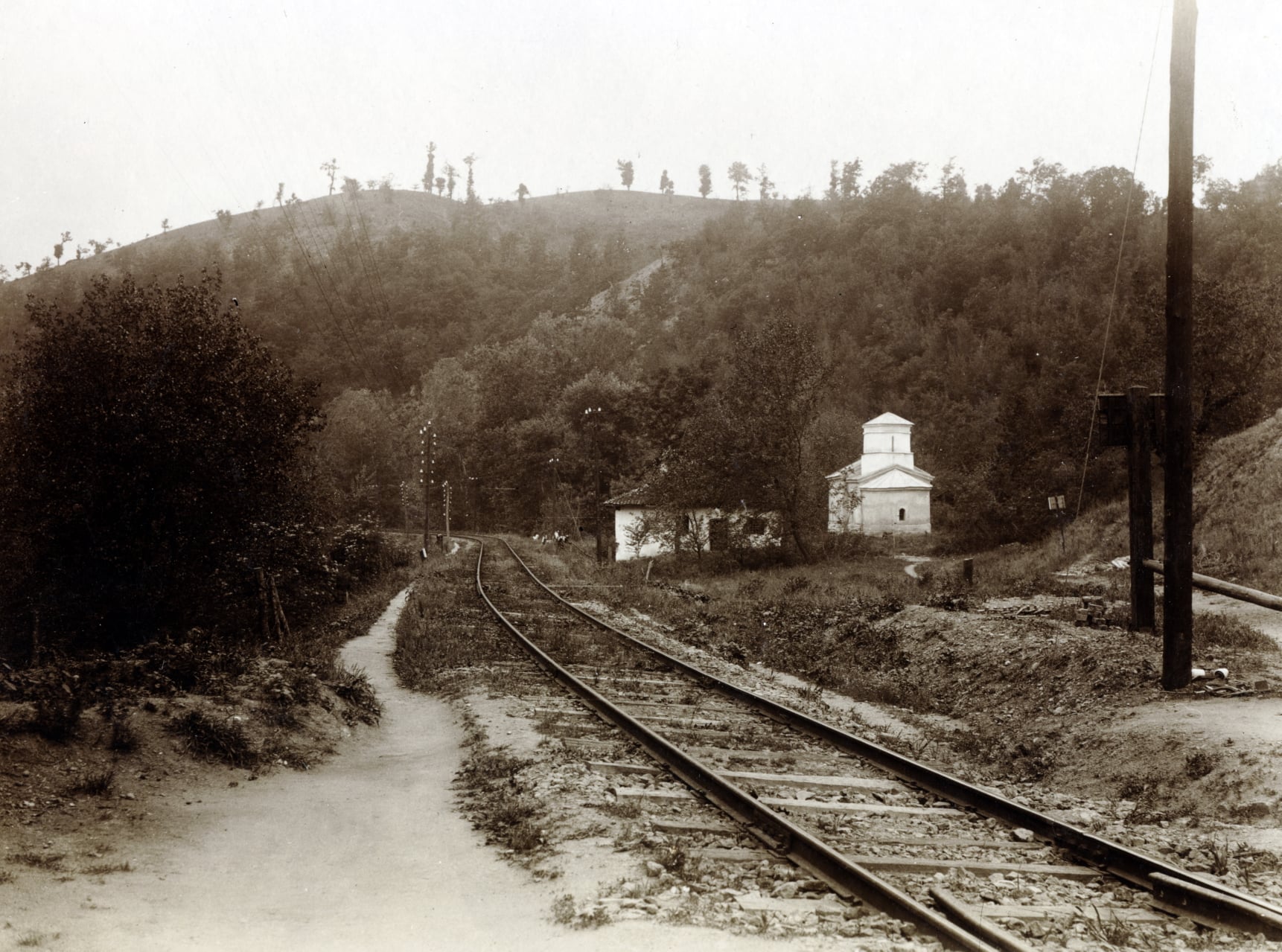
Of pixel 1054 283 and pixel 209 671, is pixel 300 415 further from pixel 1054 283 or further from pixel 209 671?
pixel 1054 283

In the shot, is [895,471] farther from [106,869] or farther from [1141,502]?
[106,869]

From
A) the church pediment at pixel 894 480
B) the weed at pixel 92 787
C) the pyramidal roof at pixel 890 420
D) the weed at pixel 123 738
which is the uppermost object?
the pyramidal roof at pixel 890 420

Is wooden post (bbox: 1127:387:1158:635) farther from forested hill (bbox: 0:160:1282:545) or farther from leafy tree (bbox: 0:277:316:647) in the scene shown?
forested hill (bbox: 0:160:1282:545)

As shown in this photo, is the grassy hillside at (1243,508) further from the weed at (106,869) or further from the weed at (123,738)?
the weed at (106,869)

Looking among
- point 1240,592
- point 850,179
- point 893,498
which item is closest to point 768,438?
point 893,498

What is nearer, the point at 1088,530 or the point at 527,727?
the point at 527,727

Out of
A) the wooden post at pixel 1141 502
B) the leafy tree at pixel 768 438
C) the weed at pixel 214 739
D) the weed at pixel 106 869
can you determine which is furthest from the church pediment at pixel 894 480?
the weed at pixel 106 869

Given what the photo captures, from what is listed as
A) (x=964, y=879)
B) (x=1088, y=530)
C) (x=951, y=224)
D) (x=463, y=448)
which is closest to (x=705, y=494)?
(x=1088, y=530)

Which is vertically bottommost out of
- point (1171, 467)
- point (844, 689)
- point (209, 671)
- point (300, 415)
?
point (844, 689)
